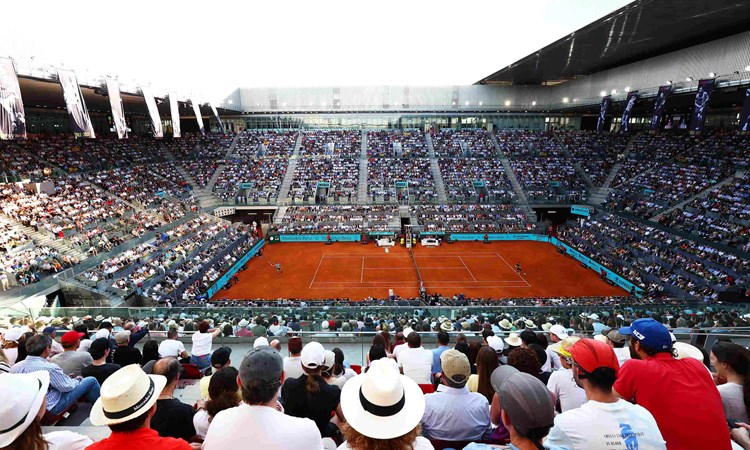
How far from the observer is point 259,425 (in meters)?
2.48

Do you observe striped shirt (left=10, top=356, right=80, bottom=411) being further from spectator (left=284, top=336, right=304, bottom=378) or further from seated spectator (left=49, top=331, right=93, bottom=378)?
spectator (left=284, top=336, right=304, bottom=378)

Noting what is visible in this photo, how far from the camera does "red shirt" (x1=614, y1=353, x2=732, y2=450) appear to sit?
9.95 feet

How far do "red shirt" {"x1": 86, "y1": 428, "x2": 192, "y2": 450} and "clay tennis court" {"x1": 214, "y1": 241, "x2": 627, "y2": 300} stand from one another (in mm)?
22365

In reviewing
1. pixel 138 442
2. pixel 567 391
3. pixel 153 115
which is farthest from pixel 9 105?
pixel 567 391

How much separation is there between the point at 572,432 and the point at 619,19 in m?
30.9

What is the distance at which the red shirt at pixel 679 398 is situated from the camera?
9.95 feet

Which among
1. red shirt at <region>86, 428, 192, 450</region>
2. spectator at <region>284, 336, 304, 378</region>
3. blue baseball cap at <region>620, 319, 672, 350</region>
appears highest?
blue baseball cap at <region>620, 319, 672, 350</region>

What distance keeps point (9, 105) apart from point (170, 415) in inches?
883

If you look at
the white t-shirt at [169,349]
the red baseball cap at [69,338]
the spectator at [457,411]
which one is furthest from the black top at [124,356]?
the spectator at [457,411]

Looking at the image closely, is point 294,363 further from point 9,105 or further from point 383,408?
point 9,105

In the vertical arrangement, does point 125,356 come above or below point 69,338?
below

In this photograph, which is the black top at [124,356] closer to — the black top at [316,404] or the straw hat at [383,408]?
the black top at [316,404]

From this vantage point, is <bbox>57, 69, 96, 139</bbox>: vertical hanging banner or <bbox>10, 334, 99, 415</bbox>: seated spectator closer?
<bbox>10, 334, 99, 415</bbox>: seated spectator

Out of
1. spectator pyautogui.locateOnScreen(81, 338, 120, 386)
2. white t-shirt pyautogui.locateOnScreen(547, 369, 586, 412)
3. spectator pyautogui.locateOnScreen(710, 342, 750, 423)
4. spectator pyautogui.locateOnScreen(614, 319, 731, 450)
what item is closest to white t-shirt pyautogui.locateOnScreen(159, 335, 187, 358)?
spectator pyautogui.locateOnScreen(81, 338, 120, 386)
